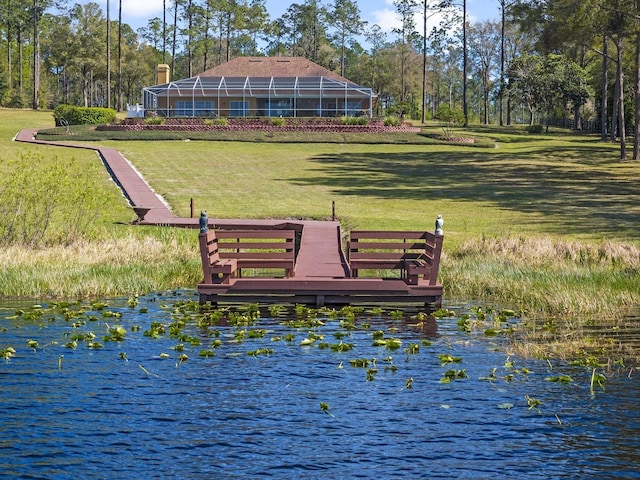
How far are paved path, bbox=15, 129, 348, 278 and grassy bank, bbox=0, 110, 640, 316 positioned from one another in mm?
777

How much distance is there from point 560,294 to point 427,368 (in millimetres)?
6240

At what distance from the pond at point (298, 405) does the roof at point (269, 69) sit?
7057 centimetres

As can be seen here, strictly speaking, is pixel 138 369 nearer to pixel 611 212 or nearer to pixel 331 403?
pixel 331 403

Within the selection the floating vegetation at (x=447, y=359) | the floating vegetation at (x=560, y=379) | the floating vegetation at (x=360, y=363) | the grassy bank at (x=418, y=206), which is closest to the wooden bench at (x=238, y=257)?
the grassy bank at (x=418, y=206)

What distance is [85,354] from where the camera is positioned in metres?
14.2

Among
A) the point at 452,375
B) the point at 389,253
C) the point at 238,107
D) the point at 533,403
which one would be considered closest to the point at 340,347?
the point at 452,375

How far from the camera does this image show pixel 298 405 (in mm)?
11695

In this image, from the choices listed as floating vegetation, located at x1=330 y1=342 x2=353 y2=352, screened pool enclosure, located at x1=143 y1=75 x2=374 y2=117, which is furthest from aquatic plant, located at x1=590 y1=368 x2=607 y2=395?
screened pool enclosure, located at x1=143 y1=75 x2=374 y2=117

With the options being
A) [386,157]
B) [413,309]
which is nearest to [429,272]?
[413,309]

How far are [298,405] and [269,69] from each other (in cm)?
7787

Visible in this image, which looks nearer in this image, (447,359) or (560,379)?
(560,379)

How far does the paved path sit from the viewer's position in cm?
2083

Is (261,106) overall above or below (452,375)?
above

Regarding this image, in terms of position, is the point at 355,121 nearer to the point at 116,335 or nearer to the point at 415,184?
the point at 415,184
